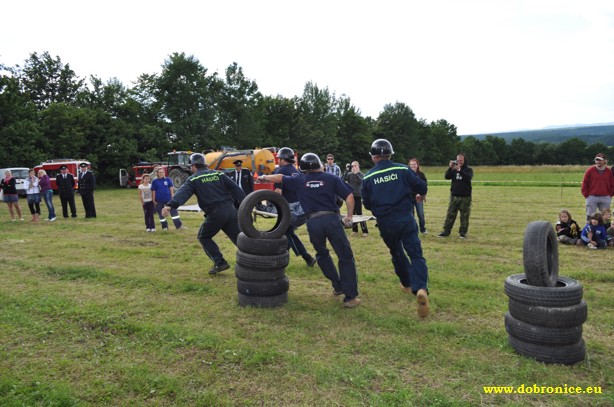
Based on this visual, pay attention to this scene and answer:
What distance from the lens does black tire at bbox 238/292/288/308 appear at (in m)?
5.68

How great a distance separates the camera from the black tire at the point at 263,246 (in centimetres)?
571

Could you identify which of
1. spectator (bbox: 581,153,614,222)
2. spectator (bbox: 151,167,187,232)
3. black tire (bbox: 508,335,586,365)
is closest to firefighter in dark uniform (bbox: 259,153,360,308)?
black tire (bbox: 508,335,586,365)

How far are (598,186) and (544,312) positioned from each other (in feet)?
23.7

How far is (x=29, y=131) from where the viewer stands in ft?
103

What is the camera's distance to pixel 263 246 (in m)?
5.71

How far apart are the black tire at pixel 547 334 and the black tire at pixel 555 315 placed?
0.14ft

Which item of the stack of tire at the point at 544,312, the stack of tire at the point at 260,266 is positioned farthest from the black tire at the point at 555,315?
the stack of tire at the point at 260,266

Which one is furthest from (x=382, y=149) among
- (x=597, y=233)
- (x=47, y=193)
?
(x=47, y=193)

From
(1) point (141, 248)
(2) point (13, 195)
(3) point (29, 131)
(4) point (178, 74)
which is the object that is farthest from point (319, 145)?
(1) point (141, 248)

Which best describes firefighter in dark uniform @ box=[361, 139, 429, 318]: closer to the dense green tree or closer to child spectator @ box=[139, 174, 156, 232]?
child spectator @ box=[139, 174, 156, 232]

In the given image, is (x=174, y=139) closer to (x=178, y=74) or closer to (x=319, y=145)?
(x=178, y=74)

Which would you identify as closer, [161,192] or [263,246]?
[263,246]

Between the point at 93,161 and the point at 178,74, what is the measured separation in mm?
17213

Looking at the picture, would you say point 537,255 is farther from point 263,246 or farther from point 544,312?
point 263,246
